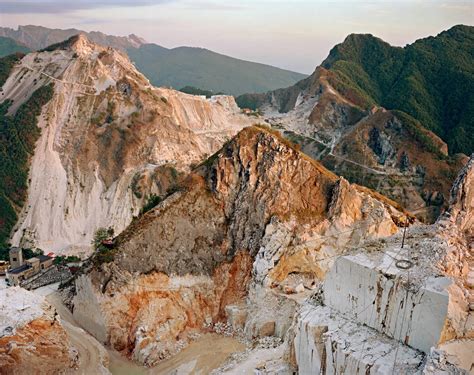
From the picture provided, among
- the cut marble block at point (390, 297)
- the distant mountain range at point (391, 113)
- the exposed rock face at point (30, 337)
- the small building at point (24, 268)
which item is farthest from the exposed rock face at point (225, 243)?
the distant mountain range at point (391, 113)

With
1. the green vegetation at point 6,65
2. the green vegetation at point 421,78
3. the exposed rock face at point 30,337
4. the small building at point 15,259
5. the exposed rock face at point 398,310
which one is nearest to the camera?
→ the exposed rock face at point 398,310

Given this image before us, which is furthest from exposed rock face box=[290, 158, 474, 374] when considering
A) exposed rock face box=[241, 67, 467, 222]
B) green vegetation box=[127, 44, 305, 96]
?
green vegetation box=[127, 44, 305, 96]

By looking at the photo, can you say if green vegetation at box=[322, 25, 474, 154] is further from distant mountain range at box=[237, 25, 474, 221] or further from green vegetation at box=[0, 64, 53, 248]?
green vegetation at box=[0, 64, 53, 248]

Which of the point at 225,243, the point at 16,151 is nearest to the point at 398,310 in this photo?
the point at 225,243

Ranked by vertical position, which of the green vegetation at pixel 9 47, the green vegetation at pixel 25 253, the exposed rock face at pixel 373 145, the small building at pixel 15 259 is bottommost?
the green vegetation at pixel 25 253

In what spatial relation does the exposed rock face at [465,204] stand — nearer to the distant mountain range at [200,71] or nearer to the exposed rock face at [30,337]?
the exposed rock face at [30,337]
